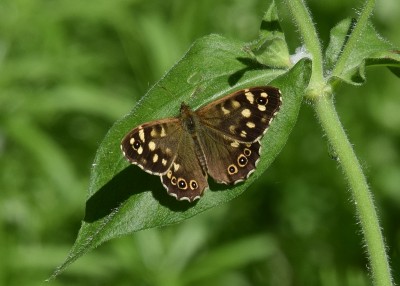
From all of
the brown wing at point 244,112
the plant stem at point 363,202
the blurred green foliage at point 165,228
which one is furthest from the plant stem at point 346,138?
the blurred green foliage at point 165,228

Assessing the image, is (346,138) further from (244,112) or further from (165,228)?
(165,228)

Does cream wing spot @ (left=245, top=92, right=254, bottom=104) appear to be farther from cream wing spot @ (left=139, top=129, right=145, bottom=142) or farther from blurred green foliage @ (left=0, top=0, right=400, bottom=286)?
blurred green foliage @ (left=0, top=0, right=400, bottom=286)

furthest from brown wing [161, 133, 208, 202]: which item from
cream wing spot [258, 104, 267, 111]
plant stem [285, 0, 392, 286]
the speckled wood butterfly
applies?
plant stem [285, 0, 392, 286]

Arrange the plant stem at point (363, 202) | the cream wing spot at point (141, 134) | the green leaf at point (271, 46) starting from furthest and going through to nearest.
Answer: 1. the green leaf at point (271, 46)
2. the cream wing spot at point (141, 134)
3. the plant stem at point (363, 202)

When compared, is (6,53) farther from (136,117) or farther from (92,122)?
(136,117)

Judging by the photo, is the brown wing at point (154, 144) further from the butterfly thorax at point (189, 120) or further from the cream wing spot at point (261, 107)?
the cream wing spot at point (261, 107)

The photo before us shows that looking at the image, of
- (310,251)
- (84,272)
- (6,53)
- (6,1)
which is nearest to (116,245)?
(84,272)
